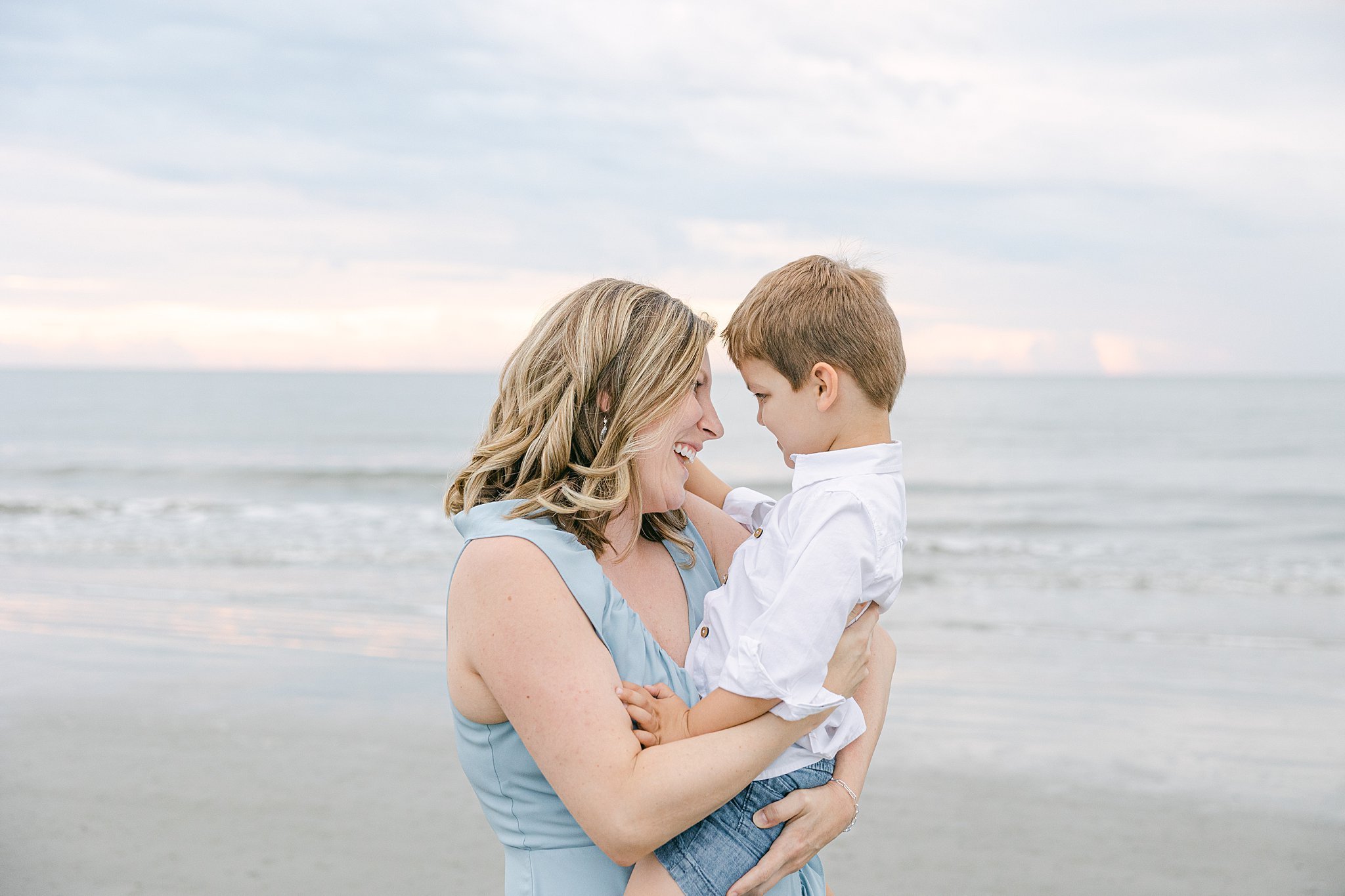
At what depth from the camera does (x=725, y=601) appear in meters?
2.01

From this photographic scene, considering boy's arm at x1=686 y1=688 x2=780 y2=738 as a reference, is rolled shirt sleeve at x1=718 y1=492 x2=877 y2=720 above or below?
above

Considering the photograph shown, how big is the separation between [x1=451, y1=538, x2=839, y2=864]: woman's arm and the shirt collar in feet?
1.87

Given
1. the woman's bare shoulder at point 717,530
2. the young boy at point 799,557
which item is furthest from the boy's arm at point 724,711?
the woman's bare shoulder at point 717,530

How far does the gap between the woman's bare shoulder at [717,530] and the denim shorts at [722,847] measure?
58 cm

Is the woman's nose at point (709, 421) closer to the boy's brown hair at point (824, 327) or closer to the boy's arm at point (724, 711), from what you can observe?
the boy's brown hair at point (824, 327)

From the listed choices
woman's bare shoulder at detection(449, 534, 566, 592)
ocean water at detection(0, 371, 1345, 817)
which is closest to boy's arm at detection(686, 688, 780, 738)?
woman's bare shoulder at detection(449, 534, 566, 592)

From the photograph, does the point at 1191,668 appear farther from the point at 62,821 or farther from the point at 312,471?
the point at 312,471

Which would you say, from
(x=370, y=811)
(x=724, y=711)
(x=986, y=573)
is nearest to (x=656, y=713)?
(x=724, y=711)

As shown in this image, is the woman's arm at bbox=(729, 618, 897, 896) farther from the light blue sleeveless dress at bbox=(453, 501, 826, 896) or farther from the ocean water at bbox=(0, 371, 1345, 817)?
the ocean water at bbox=(0, 371, 1345, 817)

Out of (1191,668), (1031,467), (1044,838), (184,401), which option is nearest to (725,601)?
(1044,838)

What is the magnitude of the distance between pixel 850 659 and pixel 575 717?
1.77 ft

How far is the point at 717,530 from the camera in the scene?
7.66ft

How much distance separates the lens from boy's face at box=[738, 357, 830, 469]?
2102mm

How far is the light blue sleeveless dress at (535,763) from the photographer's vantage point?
1.70 m
